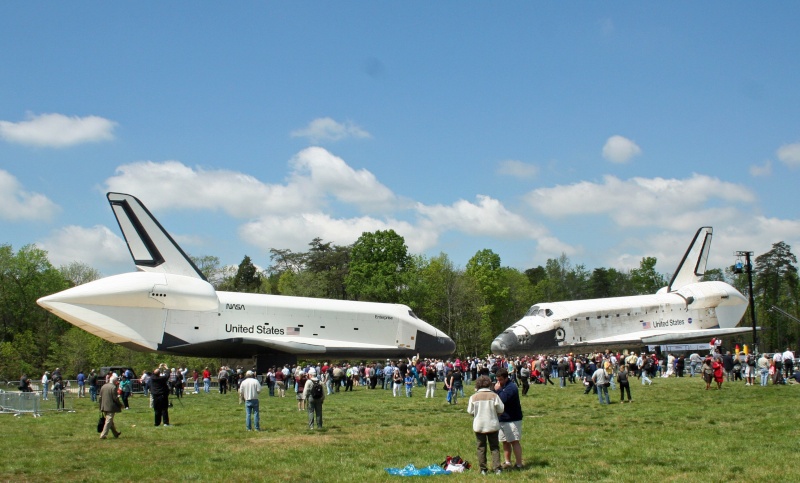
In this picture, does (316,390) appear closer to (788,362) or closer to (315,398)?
(315,398)

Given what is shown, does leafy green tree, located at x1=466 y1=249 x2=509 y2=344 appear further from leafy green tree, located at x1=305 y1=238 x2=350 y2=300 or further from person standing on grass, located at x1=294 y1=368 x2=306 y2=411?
person standing on grass, located at x1=294 y1=368 x2=306 y2=411

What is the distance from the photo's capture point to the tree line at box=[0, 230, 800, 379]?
2093 inches

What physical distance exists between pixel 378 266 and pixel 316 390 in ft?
160

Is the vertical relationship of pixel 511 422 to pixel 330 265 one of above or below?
below

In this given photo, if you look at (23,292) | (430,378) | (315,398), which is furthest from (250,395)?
(23,292)

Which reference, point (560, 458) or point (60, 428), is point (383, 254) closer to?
point (60, 428)

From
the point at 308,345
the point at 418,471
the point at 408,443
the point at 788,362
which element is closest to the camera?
the point at 418,471

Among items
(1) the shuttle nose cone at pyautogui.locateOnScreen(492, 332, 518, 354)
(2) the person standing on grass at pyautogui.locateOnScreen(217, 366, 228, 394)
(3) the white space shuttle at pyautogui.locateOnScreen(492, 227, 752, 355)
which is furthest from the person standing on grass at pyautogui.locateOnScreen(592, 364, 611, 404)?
(3) the white space shuttle at pyautogui.locateOnScreen(492, 227, 752, 355)

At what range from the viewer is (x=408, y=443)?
13367mm

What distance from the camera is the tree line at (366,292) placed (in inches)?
2093

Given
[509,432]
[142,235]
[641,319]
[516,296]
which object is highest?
[516,296]

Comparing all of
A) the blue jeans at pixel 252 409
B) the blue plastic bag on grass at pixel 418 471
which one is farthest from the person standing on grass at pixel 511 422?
the blue jeans at pixel 252 409

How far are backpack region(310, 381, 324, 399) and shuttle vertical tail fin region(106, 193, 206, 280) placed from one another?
20.5 meters

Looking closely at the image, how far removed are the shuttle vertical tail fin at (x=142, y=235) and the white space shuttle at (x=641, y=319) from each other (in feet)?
62.8
